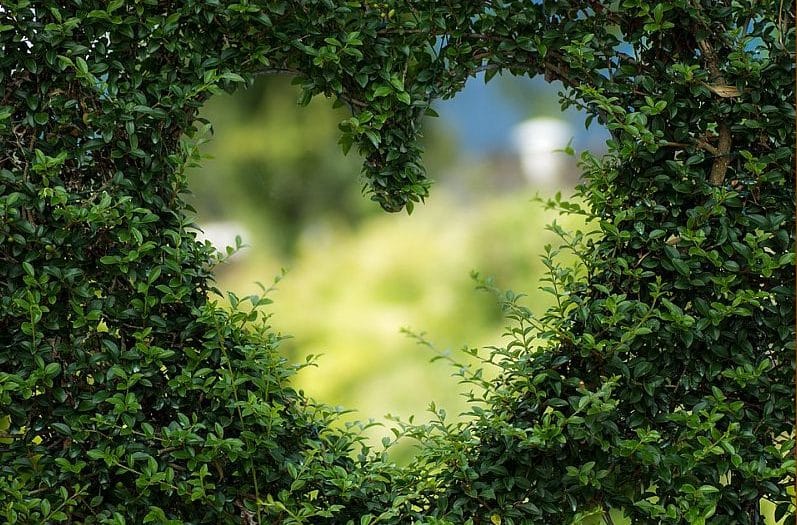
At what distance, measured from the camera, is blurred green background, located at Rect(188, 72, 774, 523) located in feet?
13.1

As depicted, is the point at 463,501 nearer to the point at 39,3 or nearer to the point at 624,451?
the point at 624,451

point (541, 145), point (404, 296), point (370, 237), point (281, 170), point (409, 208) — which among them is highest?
point (281, 170)

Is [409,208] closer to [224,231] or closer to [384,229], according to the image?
[384,229]

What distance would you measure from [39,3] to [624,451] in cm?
146

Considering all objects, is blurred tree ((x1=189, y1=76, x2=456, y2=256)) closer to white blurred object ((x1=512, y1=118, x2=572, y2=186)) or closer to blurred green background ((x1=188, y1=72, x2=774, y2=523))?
blurred green background ((x1=188, y1=72, x2=774, y2=523))

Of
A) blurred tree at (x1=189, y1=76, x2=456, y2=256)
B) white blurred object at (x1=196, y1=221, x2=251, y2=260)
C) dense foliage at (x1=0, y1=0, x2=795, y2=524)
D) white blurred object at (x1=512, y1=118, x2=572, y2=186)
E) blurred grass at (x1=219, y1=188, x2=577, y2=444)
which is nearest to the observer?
dense foliage at (x1=0, y1=0, x2=795, y2=524)

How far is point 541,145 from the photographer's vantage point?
175 inches

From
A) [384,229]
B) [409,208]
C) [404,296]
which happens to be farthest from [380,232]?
[409,208]

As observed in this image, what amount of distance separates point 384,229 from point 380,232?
1.1 inches

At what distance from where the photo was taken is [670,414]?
1.69 metres

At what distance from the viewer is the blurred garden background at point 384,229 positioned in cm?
401

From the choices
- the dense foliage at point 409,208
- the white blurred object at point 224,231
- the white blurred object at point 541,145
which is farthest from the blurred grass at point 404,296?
the dense foliage at point 409,208

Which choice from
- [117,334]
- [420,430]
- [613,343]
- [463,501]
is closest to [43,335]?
[117,334]

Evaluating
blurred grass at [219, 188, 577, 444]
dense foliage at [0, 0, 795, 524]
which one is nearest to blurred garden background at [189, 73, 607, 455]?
blurred grass at [219, 188, 577, 444]
